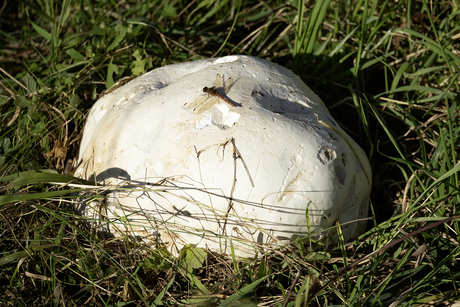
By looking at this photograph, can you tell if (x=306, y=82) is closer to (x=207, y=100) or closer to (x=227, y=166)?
(x=207, y=100)

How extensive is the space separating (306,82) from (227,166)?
53.3 inches

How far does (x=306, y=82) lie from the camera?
255 centimetres

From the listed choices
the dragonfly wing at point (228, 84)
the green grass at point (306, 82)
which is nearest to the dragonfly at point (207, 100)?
the dragonfly wing at point (228, 84)

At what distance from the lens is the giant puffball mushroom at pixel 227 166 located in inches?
57.0

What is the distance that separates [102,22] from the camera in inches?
106

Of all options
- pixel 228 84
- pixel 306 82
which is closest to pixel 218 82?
pixel 228 84

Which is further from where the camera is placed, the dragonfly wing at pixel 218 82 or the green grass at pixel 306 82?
the dragonfly wing at pixel 218 82

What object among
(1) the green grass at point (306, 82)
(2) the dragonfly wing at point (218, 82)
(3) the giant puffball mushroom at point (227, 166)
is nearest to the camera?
(3) the giant puffball mushroom at point (227, 166)

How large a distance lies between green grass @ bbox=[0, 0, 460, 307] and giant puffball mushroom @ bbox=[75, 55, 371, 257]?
132 mm

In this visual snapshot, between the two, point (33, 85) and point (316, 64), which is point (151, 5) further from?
point (316, 64)

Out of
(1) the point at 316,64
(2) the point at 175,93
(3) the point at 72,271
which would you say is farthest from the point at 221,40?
(3) the point at 72,271

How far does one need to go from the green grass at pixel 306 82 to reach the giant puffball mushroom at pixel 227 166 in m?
0.13

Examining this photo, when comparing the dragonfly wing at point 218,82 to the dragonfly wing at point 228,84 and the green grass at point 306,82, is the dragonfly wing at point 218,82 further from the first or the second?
the green grass at point 306,82

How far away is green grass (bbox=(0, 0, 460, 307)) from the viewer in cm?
157
